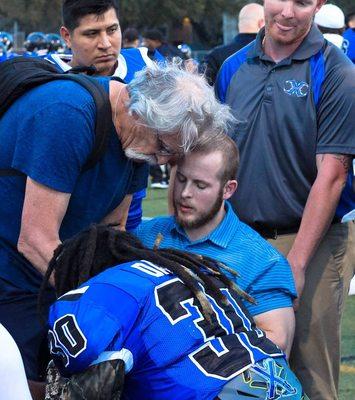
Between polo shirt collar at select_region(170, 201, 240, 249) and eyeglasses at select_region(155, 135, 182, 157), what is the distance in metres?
0.33

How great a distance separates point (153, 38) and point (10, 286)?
12.5 m

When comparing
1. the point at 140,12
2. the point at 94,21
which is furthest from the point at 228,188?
the point at 140,12

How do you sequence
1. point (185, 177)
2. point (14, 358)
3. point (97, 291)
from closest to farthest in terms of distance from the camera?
point (14, 358) < point (97, 291) < point (185, 177)

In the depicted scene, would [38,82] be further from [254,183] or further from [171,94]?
[254,183]

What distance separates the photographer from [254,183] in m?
3.94

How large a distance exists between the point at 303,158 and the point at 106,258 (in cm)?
130

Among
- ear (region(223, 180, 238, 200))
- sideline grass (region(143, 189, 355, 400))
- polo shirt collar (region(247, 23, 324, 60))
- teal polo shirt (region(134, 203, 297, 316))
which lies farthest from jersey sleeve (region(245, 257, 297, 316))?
sideline grass (region(143, 189, 355, 400))

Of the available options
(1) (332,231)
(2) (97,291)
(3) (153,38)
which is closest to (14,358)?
(2) (97,291)

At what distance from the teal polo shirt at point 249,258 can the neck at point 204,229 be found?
0.01m

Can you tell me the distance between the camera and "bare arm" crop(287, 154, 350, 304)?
3795mm

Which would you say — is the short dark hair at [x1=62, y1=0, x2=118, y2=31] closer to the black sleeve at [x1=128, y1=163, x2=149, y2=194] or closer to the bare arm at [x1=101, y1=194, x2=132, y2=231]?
the black sleeve at [x1=128, y1=163, x2=149, y2=194]

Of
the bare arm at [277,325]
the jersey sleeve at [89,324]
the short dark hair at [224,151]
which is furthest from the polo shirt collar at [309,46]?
the jersey sleeve at [89,324]

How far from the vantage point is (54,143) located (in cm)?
303

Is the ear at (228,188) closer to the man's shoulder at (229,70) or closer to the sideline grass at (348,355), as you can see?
the man's shoulder at (229,70)
